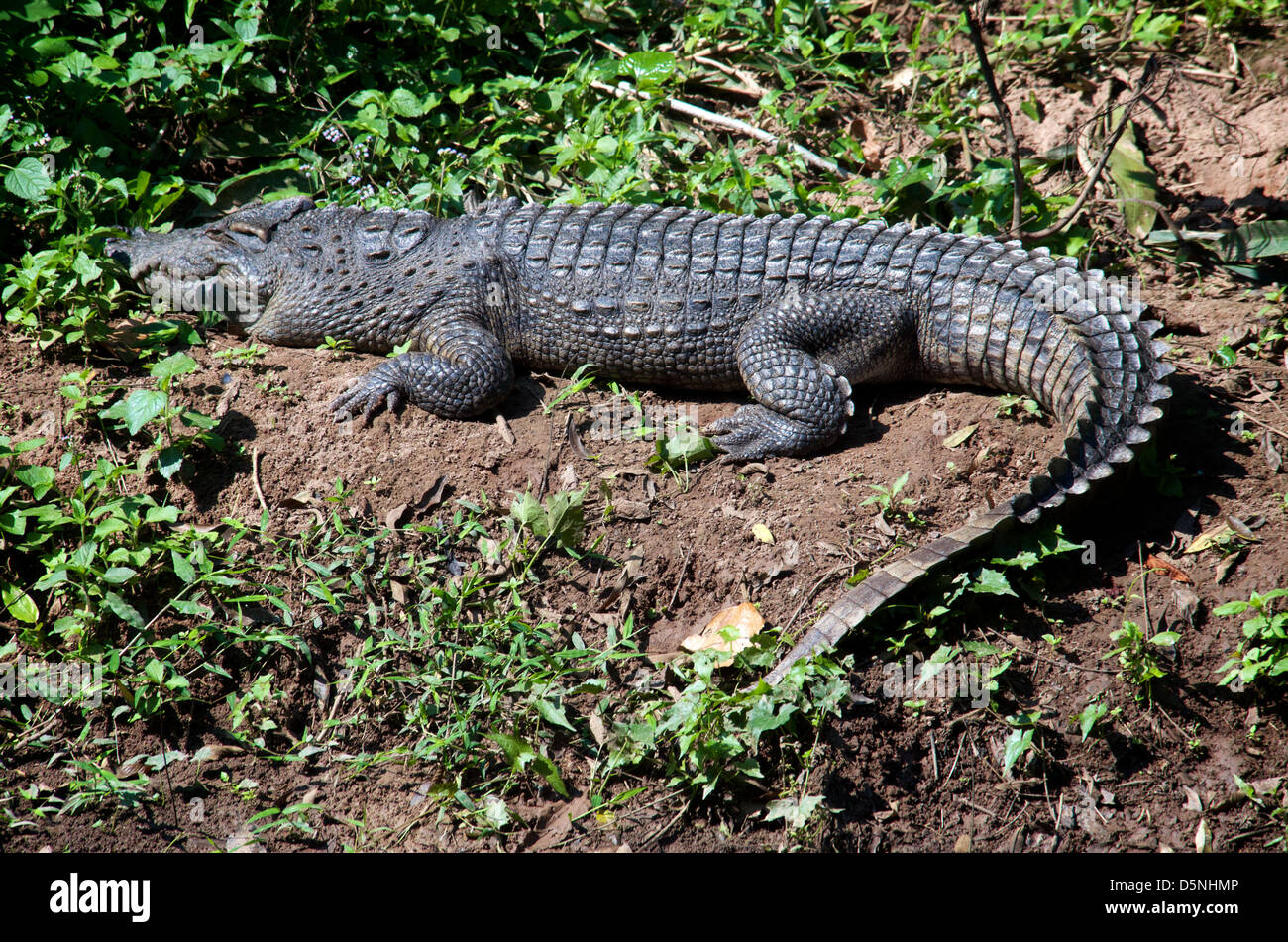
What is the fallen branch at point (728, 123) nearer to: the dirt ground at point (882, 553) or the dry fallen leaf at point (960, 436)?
the dirt ground at point (882, 553)

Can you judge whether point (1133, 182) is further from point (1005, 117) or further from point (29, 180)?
point (29, 180)

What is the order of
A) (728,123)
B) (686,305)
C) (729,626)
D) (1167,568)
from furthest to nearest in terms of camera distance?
(728,123) < (686,305) < (1167,568) < (729,626)

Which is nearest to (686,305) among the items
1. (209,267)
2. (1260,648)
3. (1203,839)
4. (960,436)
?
(960,436)

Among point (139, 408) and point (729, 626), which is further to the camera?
point (139, 408)

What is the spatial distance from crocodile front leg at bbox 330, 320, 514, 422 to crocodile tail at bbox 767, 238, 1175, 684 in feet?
6.36

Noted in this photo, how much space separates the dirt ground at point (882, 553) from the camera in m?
3.15

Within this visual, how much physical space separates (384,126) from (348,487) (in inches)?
103

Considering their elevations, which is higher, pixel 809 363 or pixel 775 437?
pixel 809 363

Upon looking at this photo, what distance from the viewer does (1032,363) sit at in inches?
164

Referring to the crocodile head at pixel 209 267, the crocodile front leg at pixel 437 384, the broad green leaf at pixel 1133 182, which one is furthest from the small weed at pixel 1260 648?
the crocodile head at pixel 209 267

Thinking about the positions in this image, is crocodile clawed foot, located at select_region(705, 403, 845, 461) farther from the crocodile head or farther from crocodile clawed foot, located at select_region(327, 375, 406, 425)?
the crocodile head

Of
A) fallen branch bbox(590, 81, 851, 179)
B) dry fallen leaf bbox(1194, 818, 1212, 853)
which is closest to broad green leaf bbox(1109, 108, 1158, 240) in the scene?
fallen branch bbox(590, 81, 851, 179)

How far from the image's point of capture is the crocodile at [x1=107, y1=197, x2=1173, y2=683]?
4.19 m

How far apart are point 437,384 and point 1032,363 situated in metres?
2.76
